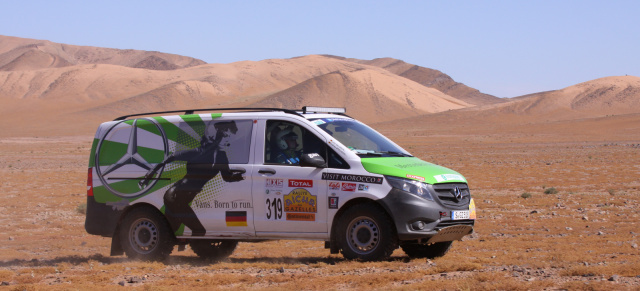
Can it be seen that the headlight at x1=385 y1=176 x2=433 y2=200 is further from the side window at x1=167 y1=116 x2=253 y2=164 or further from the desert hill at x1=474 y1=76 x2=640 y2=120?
the desert hill at x1=474 y1=76 x2=640 y2=120

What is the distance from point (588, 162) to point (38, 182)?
24579mm

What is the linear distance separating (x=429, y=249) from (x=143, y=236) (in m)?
3.86

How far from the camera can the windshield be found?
32.9 ft

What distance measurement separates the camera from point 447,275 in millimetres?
8531

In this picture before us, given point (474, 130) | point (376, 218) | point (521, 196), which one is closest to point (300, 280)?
point (376, 218)

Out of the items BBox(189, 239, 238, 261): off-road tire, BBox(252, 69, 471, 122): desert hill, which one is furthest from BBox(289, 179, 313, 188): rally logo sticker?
BBox(252, 69, 471, 122): desert hill

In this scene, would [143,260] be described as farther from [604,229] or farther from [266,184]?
[604,229]

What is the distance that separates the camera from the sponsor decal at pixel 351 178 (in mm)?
9367

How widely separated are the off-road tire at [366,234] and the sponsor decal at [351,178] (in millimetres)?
306

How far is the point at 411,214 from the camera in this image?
9.23 m

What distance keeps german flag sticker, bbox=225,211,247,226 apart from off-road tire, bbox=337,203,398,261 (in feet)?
4.15

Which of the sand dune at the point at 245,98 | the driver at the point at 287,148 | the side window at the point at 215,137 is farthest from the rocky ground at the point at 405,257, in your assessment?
the sand dune at the point at 245,98

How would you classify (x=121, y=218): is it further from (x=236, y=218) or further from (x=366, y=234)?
(x=366, y=234)

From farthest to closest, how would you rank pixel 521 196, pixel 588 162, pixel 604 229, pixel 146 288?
pixel 588 162, pixel 521 196, pixel 604 229, pixel 146 288
